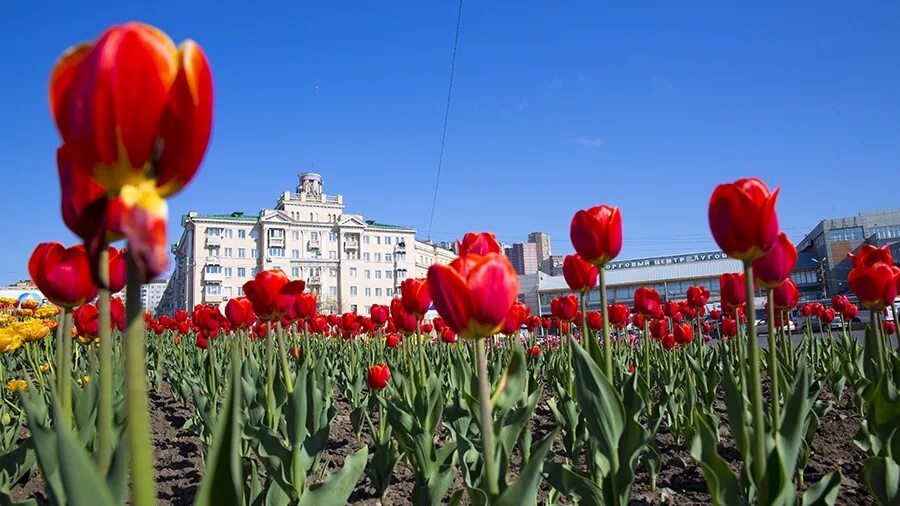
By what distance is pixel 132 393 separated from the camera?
66 cm

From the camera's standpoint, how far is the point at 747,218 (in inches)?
59.0

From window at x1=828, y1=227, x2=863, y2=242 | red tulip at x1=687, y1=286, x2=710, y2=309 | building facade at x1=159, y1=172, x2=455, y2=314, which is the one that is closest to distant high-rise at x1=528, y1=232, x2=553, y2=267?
building facade at x1=159, y1=172, x2=455, y2=314

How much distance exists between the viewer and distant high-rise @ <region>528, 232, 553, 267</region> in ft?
565

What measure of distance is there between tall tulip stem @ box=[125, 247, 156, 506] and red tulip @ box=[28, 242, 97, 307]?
3.04ft

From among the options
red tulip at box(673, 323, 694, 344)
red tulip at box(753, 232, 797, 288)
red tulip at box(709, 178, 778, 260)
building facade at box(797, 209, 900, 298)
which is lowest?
red tulip at box(673, 323, 694, 344)

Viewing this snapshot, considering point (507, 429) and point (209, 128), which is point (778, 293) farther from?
point (209, 128)

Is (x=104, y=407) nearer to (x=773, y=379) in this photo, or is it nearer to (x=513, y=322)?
(x=773, y=379)

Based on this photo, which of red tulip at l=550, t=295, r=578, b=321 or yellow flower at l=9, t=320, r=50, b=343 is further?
red tulip at l=550, t=295, r=578, b=321

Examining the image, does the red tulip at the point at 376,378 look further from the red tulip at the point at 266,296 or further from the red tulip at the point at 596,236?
the red tulip at the point at 596,236

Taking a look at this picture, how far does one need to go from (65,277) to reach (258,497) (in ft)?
2.84

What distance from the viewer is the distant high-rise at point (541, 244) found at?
565 ft

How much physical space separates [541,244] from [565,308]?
173440mm

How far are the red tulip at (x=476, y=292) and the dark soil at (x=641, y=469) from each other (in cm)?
125

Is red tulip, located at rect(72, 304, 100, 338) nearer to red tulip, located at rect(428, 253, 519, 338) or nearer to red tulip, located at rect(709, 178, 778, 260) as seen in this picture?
red tulip, located at rect(428, 253, 519, 338)
